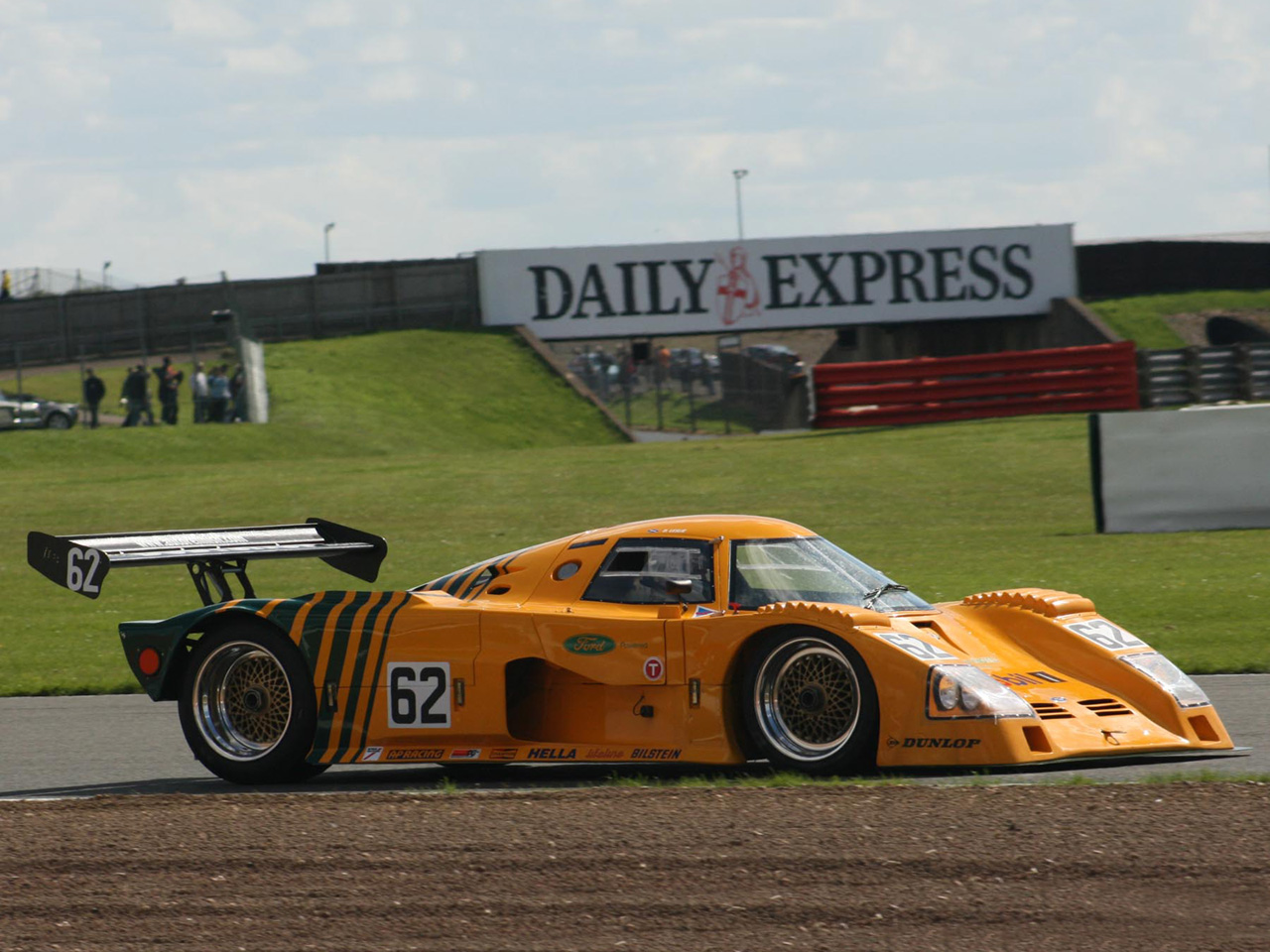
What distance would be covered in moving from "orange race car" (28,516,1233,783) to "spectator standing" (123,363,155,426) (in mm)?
29431

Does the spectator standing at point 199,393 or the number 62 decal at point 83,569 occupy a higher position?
the spectator standing at point 199,393

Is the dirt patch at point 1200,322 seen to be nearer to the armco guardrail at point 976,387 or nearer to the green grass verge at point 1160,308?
the green grass verge at point 1160,308

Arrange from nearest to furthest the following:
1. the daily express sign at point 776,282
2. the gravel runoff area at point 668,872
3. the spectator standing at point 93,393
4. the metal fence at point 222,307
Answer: the gravel runoff area at point 668,872, the spectator standing at point 93,393, the daily express sign at point 776,282, the metal fence at point 222,307

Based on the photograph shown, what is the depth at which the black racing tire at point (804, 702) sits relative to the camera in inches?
295

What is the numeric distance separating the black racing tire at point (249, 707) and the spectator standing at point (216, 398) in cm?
3003

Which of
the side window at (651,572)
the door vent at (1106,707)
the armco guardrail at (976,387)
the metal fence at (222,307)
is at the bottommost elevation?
the door vent at (1106,707)

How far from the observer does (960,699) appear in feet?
24.0

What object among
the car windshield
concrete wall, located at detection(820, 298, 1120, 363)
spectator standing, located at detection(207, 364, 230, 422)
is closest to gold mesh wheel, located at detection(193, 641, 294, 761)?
the car windshield

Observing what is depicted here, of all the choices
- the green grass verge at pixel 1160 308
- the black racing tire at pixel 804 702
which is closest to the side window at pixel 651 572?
the black racing tire at pixel 804 702

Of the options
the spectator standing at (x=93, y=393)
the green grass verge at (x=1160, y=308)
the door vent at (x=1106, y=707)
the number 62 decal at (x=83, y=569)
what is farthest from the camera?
the green grass verge at (x=1160, y=308)

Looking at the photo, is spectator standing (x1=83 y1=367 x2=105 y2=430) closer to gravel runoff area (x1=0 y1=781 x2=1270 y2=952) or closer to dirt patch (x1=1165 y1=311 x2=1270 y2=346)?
dirt patch (x1=1165 y1=311 x2=1270 y2=346)

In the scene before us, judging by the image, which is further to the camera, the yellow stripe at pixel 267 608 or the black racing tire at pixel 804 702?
the yellow stripe at pixel 267 608

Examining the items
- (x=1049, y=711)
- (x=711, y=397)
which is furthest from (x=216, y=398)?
(x=1049, y=711)

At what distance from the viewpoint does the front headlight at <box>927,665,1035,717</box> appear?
730 cm
